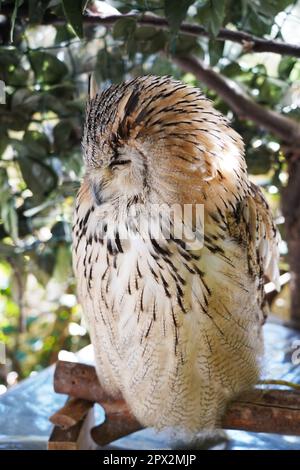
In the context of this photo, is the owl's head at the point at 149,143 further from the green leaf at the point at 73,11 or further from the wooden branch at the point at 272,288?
the wooden branch at the point at 272,288

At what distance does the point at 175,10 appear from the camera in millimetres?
1141

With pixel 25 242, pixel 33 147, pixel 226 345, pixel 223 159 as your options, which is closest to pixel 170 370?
pixel 226 345

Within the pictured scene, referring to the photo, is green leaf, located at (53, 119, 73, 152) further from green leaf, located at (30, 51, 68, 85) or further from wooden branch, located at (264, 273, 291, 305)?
wooden branch, located at (264, 273, 291, 305)

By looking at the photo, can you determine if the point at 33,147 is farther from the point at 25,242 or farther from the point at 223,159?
the point at 223,159

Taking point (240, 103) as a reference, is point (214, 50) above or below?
above

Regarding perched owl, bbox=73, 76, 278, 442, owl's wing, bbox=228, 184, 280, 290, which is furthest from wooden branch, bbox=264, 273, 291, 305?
perched owl, bbox=73, 76, 278, 442

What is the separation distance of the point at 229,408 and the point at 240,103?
78 centimetres

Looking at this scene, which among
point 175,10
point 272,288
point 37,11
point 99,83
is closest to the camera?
point 175,10

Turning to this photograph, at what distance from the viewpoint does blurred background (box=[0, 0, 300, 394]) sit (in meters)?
1.40

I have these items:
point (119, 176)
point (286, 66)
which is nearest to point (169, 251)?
point (119, 176)

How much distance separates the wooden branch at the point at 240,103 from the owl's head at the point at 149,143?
1.83 feet

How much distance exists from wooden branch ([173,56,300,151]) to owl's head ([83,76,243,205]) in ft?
1.83

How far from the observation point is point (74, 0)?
1.02 m

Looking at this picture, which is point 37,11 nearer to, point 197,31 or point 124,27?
point 124,27
